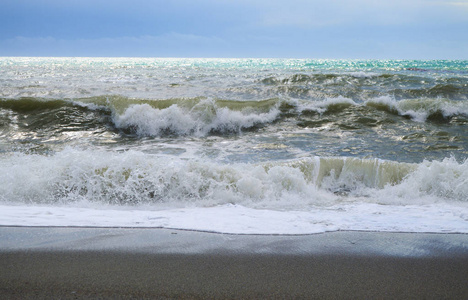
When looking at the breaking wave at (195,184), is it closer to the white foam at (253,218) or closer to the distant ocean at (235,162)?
the distant ocean at (235,162)

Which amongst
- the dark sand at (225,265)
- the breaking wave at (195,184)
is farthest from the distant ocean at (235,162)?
the dark sand at (225,265)

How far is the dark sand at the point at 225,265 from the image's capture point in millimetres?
2225

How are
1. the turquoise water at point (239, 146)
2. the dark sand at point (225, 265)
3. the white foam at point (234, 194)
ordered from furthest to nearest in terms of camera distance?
the turquoise water at point (239, 146) < the white foam at point (234, 194) < the dark sand at point (225, 265)

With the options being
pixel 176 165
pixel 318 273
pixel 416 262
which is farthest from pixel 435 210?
pixel 176 165

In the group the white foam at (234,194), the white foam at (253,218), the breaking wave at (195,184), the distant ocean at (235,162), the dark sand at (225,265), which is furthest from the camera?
the breaking wave at (195,184)

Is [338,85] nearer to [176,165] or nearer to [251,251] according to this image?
[176,165]

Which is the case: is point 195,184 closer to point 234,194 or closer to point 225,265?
point 234,194

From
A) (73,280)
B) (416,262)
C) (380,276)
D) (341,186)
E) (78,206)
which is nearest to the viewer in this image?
(73,280)

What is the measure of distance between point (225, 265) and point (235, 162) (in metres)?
3.63

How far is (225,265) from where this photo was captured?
2596mm

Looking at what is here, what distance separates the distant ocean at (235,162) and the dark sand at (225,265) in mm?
305

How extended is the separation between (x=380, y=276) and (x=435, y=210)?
2.14 metres

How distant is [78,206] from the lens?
13.5 feet

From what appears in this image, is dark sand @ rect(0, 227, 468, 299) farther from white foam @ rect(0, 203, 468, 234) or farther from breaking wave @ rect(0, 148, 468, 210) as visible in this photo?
breaking wave @ rect(0, 148, 468, 210)
